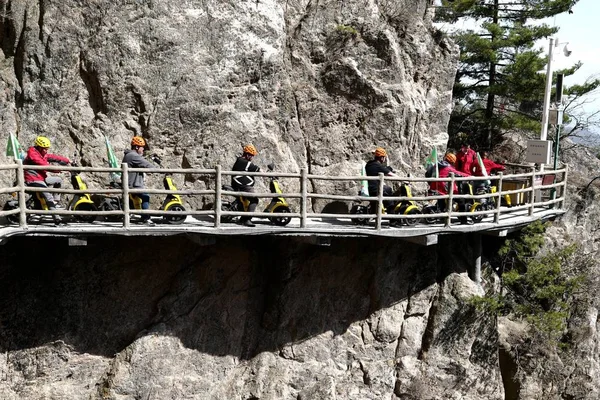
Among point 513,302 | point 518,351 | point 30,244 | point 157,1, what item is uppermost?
point 157,1

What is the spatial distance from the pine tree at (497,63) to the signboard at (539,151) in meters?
3.17

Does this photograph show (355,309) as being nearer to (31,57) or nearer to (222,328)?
(222,328)

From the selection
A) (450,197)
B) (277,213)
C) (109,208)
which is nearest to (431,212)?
(450,197)

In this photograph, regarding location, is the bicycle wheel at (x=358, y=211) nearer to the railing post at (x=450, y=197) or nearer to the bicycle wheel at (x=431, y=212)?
the bicycle wheel at (x=431, y=212)

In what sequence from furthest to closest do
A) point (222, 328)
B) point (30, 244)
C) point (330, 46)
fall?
point (330, 46) → point (222, 328) → point (30, 244)

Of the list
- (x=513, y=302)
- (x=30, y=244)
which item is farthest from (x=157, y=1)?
(x=513, y=302)

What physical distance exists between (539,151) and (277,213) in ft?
27.9

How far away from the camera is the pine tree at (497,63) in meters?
21.7

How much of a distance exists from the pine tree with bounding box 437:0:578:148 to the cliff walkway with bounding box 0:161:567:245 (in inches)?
193

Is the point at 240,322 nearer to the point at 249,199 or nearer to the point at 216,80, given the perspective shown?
the point at 249,199

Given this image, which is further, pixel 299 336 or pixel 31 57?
pixel 299 336

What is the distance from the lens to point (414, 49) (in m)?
17.4

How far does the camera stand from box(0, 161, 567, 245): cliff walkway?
12.7 meters

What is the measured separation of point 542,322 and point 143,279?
32.3ft
